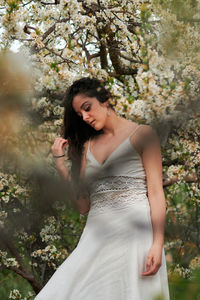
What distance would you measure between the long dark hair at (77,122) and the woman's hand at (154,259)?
1.82ft

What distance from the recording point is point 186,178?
3.63 metres

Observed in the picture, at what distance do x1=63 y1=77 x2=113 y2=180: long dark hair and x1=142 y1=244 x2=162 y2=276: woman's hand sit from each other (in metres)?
0.56

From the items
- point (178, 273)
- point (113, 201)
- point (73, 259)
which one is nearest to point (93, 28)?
point (113, 201)

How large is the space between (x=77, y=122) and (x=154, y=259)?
80 centimetres

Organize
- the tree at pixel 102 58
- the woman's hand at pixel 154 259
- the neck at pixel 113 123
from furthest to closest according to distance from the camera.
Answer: the tree at pixel 102 58 → the neck at pixel 113 123 → the woman's hand at pixel 154 259

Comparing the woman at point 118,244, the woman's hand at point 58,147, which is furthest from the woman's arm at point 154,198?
the woman's hand at point 58,147

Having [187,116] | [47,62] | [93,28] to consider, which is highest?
[93,28]

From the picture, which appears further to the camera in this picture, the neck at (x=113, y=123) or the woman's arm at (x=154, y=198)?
the neck at (x=113, y=123)

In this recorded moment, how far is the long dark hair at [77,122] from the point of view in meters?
2.14

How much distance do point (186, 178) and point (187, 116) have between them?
3246 mm

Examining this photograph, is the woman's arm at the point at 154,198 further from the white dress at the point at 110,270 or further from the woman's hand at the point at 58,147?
the woman's hand at the point at 58,147

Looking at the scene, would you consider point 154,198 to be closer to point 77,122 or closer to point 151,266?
point 151,266

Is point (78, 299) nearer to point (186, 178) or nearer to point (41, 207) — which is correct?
point (41, 207)

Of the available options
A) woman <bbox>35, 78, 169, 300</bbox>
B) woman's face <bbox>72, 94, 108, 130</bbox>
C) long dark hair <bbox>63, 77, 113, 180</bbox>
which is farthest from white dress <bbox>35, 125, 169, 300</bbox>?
long dark hair <bbox>63, 77, 113, 180</bbox>
